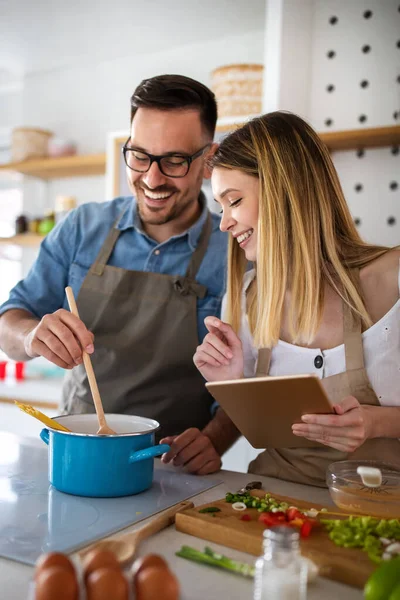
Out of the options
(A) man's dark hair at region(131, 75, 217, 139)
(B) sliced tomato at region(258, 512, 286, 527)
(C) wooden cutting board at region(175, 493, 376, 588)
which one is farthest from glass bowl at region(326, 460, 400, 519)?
(A) man's dark hair at region(131, 75, 217, 139)

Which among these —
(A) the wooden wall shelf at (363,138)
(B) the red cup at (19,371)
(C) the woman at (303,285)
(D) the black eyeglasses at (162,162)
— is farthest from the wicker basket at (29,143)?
(C) the woman at (303,285)

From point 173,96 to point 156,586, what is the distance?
4.46 ft

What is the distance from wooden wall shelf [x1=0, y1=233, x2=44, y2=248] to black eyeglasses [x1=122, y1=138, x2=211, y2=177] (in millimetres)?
2174

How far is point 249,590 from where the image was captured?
0.84 meters

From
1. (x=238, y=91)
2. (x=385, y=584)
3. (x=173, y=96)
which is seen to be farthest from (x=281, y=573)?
(x=238, y=91)

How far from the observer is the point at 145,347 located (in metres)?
1.72

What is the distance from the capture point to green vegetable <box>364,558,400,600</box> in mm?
709

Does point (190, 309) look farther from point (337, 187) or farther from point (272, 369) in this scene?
point (337, 187)

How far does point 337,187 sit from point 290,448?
633 mm

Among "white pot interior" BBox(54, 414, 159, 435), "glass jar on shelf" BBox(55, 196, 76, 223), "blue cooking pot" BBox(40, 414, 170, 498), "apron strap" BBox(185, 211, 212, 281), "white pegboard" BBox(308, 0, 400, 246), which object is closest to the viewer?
"blue cooking pot" BBox(40, 414, 170, 498)

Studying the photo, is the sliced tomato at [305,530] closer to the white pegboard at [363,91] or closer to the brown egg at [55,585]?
the brown egg at [55,585]

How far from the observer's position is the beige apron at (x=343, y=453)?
1354 millimetres

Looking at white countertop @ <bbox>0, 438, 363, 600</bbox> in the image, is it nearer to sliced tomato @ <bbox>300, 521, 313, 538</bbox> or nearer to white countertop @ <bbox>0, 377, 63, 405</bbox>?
sliced tomato @ <bbox>300, 521, 313, 538</bbox>

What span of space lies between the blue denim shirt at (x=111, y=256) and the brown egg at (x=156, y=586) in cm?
109
